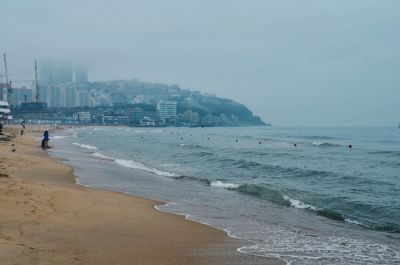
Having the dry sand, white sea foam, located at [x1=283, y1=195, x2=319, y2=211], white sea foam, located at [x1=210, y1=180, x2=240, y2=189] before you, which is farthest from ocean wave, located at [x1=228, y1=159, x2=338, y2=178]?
the dry sand

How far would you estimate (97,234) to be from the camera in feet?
29.7

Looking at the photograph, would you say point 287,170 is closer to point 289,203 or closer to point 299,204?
point 289,203

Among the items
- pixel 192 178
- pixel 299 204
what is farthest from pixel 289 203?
pixel 192 178

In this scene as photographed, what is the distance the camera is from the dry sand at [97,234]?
7353 millimetres

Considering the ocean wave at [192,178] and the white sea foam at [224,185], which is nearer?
the white sea foam at [224,185]

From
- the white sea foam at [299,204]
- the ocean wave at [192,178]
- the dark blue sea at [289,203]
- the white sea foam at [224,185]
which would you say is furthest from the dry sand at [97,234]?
the ocean wave at [192,178]

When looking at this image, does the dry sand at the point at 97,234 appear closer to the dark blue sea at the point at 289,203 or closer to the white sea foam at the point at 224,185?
the dark blue sea at the point at 289,203

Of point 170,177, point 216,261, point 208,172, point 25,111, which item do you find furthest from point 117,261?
point 25,111

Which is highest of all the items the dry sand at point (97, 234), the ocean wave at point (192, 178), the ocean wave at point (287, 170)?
the dry sand at point (97, 234)

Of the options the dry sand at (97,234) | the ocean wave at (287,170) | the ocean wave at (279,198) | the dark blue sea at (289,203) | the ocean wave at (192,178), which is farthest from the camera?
the ocean wave at (287,170)

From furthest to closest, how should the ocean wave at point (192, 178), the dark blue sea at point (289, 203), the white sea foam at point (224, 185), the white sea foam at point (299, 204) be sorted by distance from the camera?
1. the ocean wave at point (192, 178)
2. the white sea foam at point (224, 185)
3. the white sea foam at point (299, 204)
4. the dark blue sea at point (289, 203)

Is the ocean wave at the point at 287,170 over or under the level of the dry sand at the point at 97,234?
under

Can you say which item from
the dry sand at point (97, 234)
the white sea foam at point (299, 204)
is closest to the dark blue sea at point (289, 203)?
the white sea foam at point (299, 204)

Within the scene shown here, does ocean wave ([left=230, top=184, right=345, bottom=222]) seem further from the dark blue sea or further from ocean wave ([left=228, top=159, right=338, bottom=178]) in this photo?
ocean wave ([left=228, top=159, right=338, bottom=178])
